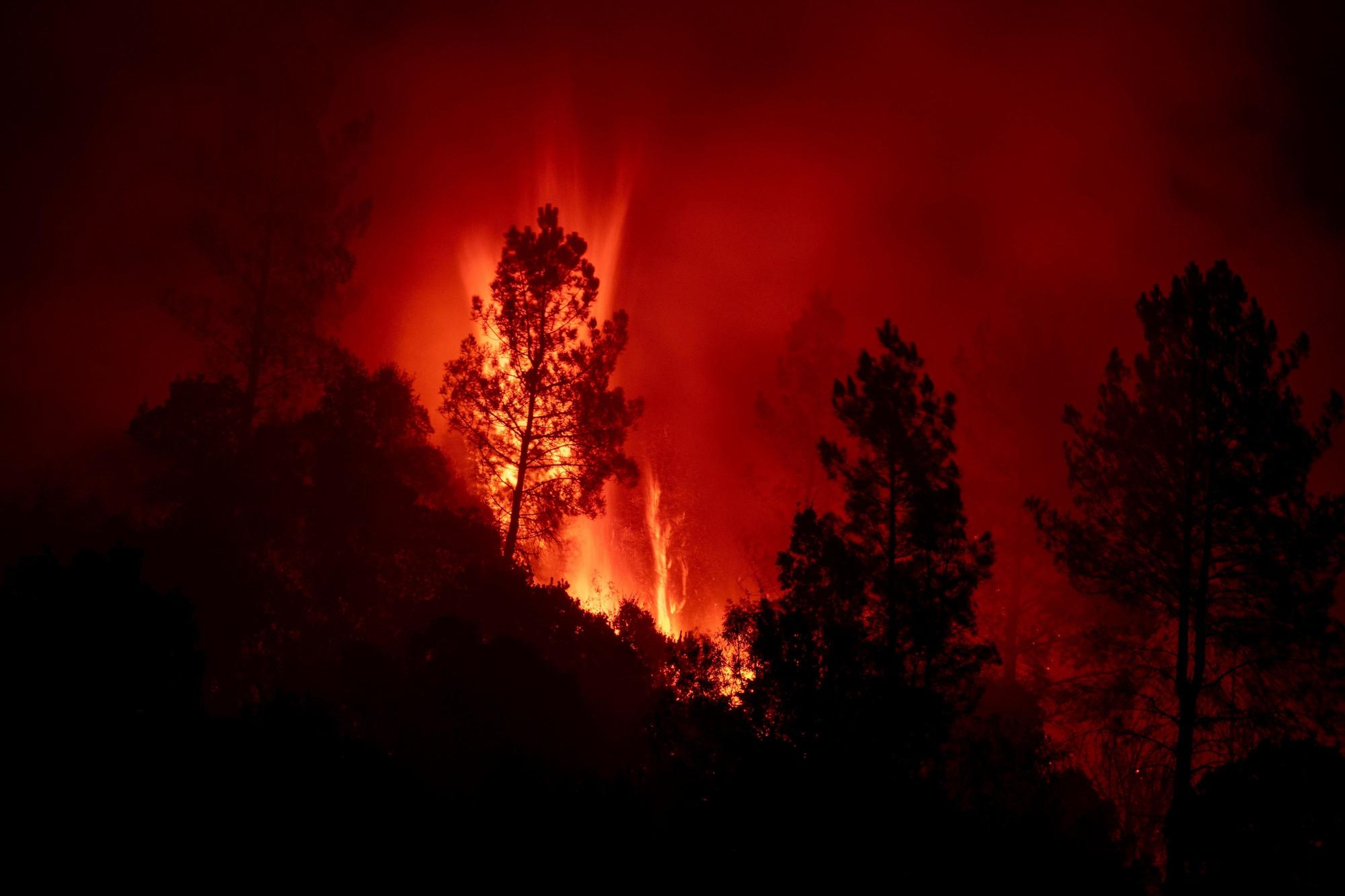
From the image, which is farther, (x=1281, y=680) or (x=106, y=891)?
(x=1281, y=680)

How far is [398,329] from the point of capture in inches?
2311

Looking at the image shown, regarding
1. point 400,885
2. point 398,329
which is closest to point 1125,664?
point 400,885

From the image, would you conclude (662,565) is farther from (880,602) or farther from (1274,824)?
(1274,824)

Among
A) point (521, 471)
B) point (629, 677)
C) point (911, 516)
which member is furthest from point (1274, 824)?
point (521, 471)

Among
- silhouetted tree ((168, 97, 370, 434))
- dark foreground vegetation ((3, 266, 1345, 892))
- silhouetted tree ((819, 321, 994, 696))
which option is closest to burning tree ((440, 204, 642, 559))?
dark foreground vegetation ((3, 266, 1345, 892))

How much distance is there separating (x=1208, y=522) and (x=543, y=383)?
16091 millimetres

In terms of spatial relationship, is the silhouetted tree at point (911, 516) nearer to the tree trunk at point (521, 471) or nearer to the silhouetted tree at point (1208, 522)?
the silhouetted tree at point (1208, 522)

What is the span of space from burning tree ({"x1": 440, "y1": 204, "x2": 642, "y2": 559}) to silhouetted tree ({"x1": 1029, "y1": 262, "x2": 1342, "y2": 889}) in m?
11.8

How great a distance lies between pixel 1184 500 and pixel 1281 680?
12.2 feet

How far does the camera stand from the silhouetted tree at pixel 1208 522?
51.6 feet

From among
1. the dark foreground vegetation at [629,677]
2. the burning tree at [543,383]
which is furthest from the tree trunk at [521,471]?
the dark foreground vegetation at [629,677]

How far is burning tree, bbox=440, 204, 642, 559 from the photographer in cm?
2375

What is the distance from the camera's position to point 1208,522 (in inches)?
643

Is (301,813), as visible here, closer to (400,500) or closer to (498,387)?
(400,500)
